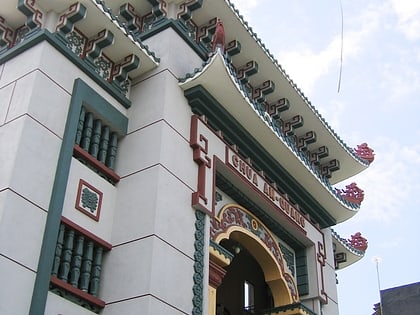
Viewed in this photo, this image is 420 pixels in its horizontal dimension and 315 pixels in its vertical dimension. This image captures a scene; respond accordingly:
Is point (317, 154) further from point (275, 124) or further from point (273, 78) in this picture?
point (273, 78)

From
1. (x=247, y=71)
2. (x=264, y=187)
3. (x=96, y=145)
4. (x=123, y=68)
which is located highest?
(x=247, y=71)

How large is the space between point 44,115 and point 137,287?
108 inches

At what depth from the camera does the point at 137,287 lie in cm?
924

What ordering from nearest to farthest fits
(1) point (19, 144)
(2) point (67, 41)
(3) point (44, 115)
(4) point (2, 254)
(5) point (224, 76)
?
(4) point (2, 254) → (1) point (19, 144) → (3) point (44, 115) → (2) point (67, 41) → (5) point (224, 76)

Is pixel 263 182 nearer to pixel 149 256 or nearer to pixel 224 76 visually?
pixel 224 76

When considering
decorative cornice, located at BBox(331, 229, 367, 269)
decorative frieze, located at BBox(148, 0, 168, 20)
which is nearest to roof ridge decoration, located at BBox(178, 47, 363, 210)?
decorative cornice, located at BBox(331, 229, 367, 269)

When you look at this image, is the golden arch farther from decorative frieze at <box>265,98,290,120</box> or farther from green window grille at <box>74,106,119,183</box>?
decorative frieze at <box>265,98,290,120</box>

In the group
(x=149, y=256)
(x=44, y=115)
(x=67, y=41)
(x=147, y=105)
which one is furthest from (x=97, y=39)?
(x=149, y=256)

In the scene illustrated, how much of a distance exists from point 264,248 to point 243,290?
2582 millimetres

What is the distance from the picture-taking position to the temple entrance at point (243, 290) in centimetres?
1480

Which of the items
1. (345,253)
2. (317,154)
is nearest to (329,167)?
(317,154)

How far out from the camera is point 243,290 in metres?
15.1

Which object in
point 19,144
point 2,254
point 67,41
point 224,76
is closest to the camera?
point 2,254

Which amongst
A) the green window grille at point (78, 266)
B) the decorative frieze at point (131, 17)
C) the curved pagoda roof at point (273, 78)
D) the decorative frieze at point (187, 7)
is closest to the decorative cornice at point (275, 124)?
the curved pagoda roof at point (273, 78)
